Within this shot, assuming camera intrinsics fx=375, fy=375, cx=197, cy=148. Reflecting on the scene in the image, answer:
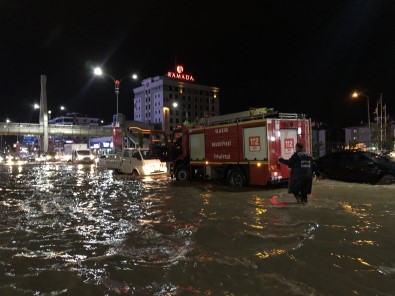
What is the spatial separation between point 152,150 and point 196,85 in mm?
114782

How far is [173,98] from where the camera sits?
127312 mm

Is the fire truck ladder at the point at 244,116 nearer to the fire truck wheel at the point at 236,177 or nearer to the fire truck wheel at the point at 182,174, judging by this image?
the fire truck wheel at the point at 236,177

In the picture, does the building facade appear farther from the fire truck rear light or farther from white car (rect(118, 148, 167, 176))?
the fire truck rear light

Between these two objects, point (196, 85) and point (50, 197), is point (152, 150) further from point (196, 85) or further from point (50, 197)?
point (196, 85)

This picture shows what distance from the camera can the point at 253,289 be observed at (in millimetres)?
4312

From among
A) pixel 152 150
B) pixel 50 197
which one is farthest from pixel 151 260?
pixel 152 150

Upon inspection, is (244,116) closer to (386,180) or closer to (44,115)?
(386,180)

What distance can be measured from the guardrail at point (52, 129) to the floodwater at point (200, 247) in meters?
62.8

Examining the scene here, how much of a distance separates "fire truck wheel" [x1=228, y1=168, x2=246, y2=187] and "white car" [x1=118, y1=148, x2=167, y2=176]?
7187 millimetres

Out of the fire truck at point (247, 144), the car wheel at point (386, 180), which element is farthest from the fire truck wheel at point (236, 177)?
the car wheel at point (386, 180)

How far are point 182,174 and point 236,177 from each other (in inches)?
156

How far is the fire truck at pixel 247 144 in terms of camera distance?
13336 mm

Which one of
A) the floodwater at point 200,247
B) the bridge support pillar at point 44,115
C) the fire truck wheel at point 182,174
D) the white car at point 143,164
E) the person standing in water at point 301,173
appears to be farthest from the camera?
the bridge support pillar at point 44,115

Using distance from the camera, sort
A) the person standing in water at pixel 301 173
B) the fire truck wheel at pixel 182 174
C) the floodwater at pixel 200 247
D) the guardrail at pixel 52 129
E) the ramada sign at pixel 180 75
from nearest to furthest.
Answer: the floodwater at pixel 200 247, the person standing in water at pixel 301 173, the fire truck wheel at pixel 182 174, the guardrail at pixel 52 129, the ramada sign at pixel 180 75
